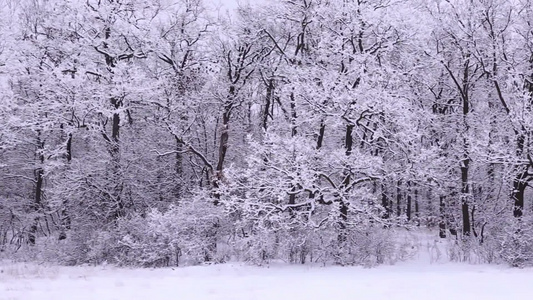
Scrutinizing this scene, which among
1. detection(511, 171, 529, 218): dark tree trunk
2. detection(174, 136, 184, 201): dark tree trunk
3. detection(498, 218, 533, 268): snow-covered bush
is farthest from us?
detection(174, 136, 184, 201): dark tree trunk

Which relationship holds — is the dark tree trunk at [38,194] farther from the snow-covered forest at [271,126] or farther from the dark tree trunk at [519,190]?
the dark tree trunk at [519,190]

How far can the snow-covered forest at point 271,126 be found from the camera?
1447cm

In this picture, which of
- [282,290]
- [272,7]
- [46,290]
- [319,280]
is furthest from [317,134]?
[46,290]

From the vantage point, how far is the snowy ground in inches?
356

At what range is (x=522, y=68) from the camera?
55.0ft

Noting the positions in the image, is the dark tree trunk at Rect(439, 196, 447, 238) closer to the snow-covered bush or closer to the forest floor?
the snow-covered bush

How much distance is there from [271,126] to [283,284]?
6318 millimetres

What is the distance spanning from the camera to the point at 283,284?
10.5 metres

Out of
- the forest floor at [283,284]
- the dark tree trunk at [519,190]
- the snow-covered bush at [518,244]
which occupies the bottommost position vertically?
the forest floor at [283,284]

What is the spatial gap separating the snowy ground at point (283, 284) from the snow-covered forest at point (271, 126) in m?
1.79

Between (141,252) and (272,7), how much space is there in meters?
10.4

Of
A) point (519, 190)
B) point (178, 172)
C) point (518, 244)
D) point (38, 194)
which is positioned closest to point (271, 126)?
point (178, 172)

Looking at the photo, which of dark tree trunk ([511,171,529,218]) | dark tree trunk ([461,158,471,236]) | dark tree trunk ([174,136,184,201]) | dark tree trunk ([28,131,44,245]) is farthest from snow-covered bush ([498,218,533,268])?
dark tree trunk ([28,131,44,245])

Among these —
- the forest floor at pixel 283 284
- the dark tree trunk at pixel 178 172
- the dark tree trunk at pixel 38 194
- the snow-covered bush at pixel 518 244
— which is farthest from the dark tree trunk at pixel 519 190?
the dark tree trunk at pixel 38 194
